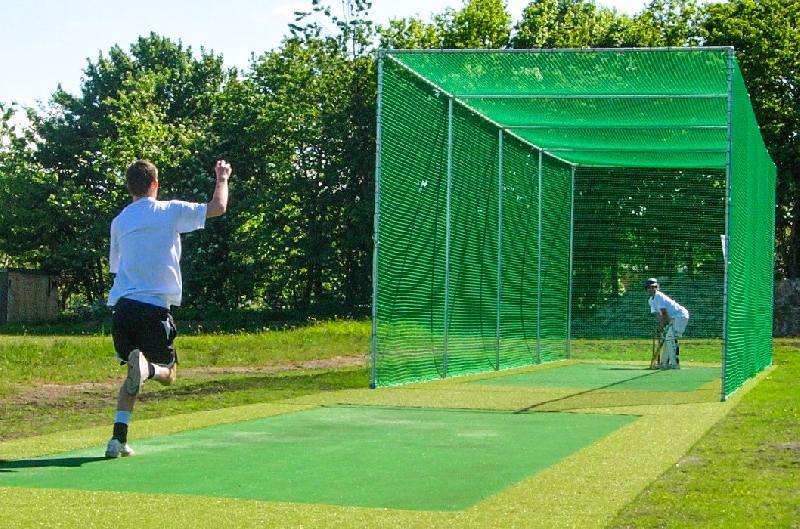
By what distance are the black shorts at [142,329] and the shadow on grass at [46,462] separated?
1.94 ft

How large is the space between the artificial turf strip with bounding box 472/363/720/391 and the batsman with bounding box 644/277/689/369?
33cm

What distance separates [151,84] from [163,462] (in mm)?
40219

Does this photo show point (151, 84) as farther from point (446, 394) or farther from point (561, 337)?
point (446, 394)

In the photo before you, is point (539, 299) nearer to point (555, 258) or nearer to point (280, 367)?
point (555, 258)

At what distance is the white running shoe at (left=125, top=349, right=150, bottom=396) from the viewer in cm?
743

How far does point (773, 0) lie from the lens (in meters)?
38.5

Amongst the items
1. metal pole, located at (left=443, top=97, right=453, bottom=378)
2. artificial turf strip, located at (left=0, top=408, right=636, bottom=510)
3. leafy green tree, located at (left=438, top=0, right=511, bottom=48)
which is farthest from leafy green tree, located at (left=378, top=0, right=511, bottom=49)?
artificial turf strip, located at (left=0, top=408, right=636, bottom=510)

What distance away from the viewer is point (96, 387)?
14.4 m

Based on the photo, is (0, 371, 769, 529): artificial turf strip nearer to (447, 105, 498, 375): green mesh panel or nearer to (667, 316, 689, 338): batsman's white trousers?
(447, 105, 498, 375): green mesh panel

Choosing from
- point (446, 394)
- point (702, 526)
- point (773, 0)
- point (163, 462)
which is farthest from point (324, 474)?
point (773, 0)

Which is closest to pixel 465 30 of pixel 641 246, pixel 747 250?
pixel 641 246

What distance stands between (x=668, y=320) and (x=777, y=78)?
61.9 ft

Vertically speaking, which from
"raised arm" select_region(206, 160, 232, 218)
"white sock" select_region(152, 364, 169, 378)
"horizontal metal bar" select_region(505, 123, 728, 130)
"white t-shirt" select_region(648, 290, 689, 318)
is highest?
"horizontal metal bar" select_region(505, 123, 728, 130)

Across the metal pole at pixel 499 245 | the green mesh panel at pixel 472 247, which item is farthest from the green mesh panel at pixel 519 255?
the green mesh panel at pixel 472 247
